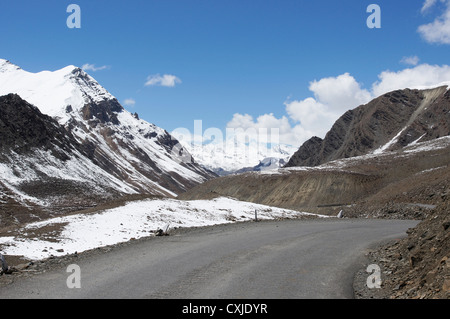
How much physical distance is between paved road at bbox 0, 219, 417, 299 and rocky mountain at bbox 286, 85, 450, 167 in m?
141

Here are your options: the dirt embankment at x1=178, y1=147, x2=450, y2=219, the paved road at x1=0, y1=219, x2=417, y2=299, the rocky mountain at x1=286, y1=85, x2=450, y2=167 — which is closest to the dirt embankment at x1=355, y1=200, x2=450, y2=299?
the paved road at x1=0, y1=219, x2=417, y2=299

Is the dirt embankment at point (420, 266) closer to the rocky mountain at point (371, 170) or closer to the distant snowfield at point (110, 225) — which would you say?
the rocky mountain at point (371, 170)

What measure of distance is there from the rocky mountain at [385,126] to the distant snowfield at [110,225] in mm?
132950

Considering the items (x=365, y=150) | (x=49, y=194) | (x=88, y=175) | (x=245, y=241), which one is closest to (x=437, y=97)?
(x=365, y=150)

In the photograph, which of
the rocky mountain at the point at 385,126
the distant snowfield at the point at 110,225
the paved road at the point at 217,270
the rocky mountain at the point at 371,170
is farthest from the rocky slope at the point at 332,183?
the rocky mountain at the point at 385,126

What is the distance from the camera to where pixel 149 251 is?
46.5 ft

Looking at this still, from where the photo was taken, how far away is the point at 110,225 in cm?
2005

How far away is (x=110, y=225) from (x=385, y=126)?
167m

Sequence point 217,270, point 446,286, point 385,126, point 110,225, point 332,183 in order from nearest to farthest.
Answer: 1. point 446,286
2. point 217,270
3. point 110,225
4. point 332,183
5. point 385,126

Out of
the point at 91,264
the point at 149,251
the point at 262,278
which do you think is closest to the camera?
the point at 262,278

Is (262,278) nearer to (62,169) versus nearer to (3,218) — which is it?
(3,218)

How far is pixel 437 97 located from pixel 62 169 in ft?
483

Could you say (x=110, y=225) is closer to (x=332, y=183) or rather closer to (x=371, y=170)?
(x=332, y=183)

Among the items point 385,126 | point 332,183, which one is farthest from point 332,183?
point 385,126
